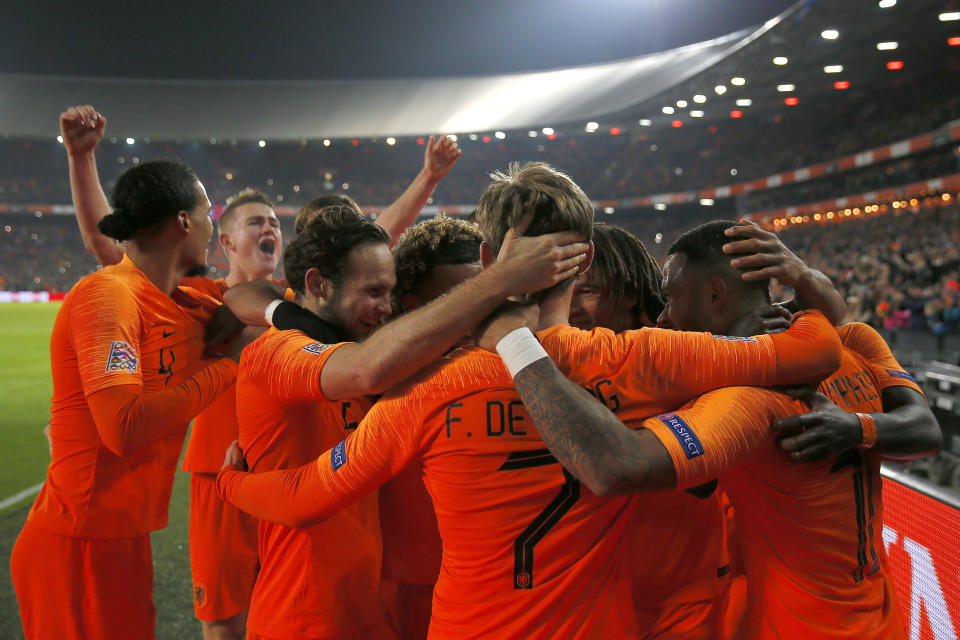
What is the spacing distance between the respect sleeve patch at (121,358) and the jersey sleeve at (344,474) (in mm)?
781

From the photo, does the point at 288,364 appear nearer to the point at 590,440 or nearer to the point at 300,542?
the point at 300,542

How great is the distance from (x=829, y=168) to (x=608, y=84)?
43.5 ft

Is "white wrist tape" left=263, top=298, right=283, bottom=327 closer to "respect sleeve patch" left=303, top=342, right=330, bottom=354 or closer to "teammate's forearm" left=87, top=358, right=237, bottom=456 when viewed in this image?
"teammate's forearm" left=87, top=358, right=237, bottom=456

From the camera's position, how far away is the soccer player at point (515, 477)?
142 cm

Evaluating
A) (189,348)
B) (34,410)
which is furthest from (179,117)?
(189,348)

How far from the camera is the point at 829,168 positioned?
26.2 meters

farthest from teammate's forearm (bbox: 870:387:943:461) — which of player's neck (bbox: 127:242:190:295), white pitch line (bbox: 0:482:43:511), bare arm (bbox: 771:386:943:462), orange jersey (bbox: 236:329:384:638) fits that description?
white pitch line (bbox: 0:482:43:511)

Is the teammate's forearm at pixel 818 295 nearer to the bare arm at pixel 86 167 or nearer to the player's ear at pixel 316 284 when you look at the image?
the player's ear at pixel 316 284

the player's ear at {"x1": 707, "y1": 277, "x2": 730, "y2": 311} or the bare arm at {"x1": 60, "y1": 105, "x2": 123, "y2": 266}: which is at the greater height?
the bare arm at {"x1": 60, "y1": 105, "x2": 123, "y2": 266}

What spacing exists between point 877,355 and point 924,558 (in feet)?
4.05

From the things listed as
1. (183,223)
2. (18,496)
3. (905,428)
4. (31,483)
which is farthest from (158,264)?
(31,483)

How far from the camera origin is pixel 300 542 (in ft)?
6.21

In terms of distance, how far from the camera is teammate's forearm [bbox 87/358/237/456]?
2121 mm

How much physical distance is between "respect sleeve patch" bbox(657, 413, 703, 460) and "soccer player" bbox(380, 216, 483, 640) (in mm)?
964
